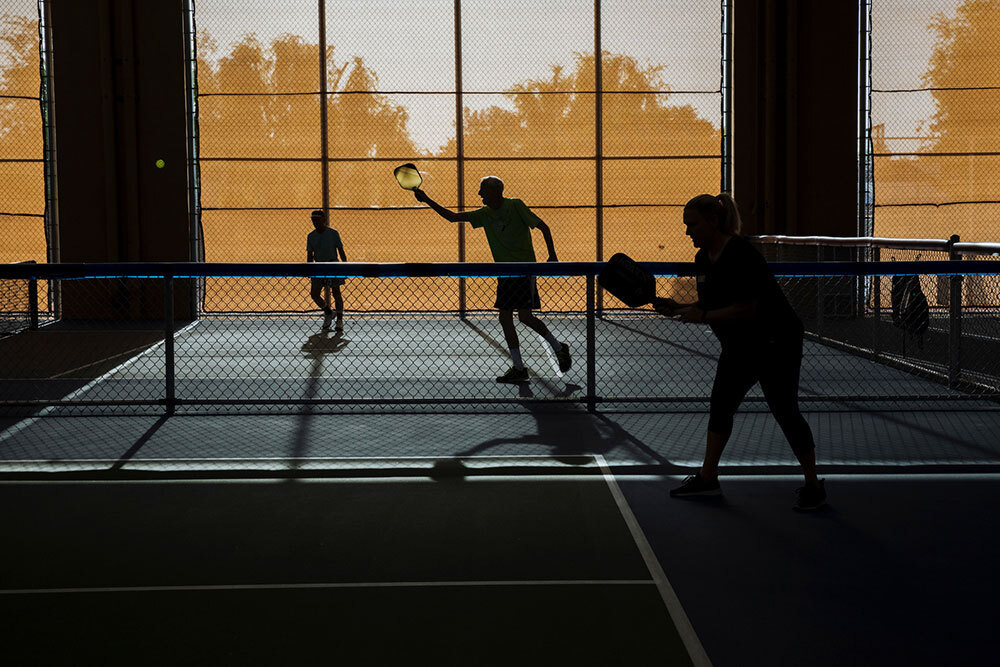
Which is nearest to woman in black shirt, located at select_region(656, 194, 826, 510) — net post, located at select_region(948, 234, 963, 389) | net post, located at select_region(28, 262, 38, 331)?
net post, located at select_region(948, 234, 963, 389)

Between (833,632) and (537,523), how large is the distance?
1.97 meters

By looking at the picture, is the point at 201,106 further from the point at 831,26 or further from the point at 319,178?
the point at 831,26

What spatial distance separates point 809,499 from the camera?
6262mm

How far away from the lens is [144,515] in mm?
6277

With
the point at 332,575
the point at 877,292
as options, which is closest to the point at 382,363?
the point at 877,292

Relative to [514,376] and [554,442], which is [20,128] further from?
[554,442]

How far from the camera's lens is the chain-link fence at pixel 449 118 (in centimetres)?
1897

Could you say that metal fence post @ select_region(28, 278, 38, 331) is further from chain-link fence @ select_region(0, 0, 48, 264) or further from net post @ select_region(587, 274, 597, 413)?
net post @ select_region(587, 274, 597, 413)

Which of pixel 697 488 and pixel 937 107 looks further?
pixel 937 107

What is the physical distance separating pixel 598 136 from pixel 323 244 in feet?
18.3

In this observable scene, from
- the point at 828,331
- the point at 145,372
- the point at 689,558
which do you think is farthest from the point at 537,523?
the point at 828,331

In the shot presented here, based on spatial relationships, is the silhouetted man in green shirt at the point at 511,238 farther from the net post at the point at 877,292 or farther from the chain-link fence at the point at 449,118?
the chain-link fence at the point at 449,118

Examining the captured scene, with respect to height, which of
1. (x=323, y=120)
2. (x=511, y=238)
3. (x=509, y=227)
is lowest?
(x=511, y=238)

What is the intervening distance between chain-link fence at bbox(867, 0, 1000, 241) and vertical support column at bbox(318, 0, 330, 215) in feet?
30.1
